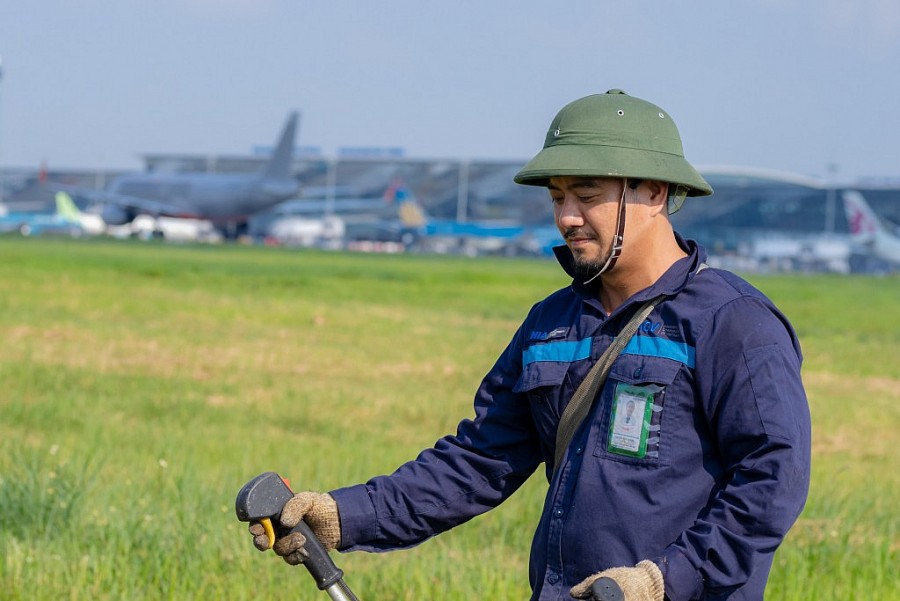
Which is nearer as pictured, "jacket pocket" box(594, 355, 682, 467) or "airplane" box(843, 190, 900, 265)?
"jacket pocket" box(594, 355, 682, 467)

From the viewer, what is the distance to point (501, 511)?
7547 mm

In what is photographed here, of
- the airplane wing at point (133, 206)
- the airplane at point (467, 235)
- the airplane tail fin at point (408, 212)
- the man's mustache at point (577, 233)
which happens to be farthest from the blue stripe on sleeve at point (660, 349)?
the airplane tail fin at point (408, 212)

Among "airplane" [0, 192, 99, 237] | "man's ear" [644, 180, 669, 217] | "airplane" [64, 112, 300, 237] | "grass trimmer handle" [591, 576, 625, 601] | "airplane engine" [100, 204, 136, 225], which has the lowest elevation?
"airplane" [0, 192, 99, 237]

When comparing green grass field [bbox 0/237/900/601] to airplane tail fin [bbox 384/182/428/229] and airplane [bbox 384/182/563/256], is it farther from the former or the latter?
airplane tail fin [bbox 384/182/428/229]

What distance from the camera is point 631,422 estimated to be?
9.85 feet

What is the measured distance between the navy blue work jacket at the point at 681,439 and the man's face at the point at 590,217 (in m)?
0.13

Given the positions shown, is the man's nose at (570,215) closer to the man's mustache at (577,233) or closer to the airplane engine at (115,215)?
the man's mustache at (577,233)

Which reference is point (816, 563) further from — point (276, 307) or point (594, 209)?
point (276, 307)

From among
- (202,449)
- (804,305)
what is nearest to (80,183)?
(804,305)

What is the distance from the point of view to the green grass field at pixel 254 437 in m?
5.52

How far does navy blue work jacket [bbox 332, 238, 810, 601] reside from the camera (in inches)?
112

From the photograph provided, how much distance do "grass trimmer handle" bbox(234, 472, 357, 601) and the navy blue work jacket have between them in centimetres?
24

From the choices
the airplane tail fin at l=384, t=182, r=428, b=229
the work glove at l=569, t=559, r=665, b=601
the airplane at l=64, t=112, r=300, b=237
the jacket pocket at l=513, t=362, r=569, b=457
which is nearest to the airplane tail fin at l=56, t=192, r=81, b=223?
the airplane at l=64, t=112, r=300, b=237

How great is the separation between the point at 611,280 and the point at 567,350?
0.19 meters
